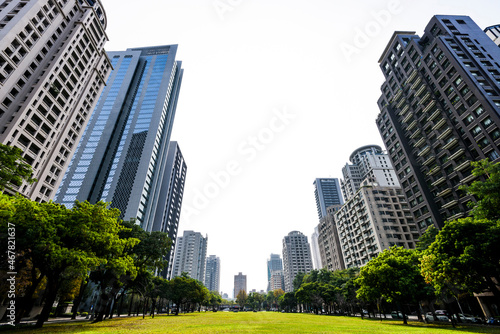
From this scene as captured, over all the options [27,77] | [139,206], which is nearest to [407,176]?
[139,206]

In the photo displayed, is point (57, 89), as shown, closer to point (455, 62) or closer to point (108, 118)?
point (108, 118)

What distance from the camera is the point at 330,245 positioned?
120 meters

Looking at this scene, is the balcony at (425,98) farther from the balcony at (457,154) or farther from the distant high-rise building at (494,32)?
the distant high-rise building at (494,32)

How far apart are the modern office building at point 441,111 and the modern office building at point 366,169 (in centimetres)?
5757

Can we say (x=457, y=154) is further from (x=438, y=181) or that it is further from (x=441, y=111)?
(x=441, y=111)

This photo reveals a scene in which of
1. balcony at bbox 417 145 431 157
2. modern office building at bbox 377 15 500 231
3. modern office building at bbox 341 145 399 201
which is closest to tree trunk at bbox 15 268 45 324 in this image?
modern office building at bbox 377 15 500 231

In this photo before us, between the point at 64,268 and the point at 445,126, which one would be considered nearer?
the point at 64,268

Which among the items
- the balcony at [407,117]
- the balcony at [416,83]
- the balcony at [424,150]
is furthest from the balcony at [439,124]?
the balcony at [416,83]

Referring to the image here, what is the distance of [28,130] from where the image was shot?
47.6 metres

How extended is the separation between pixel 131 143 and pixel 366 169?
133 metres

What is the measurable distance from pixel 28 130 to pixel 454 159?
303 feet

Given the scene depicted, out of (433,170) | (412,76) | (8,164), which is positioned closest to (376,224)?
(433,170)

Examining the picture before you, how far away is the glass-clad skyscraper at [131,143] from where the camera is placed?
85812 millimetres

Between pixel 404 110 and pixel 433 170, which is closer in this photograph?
pixel 433 170
